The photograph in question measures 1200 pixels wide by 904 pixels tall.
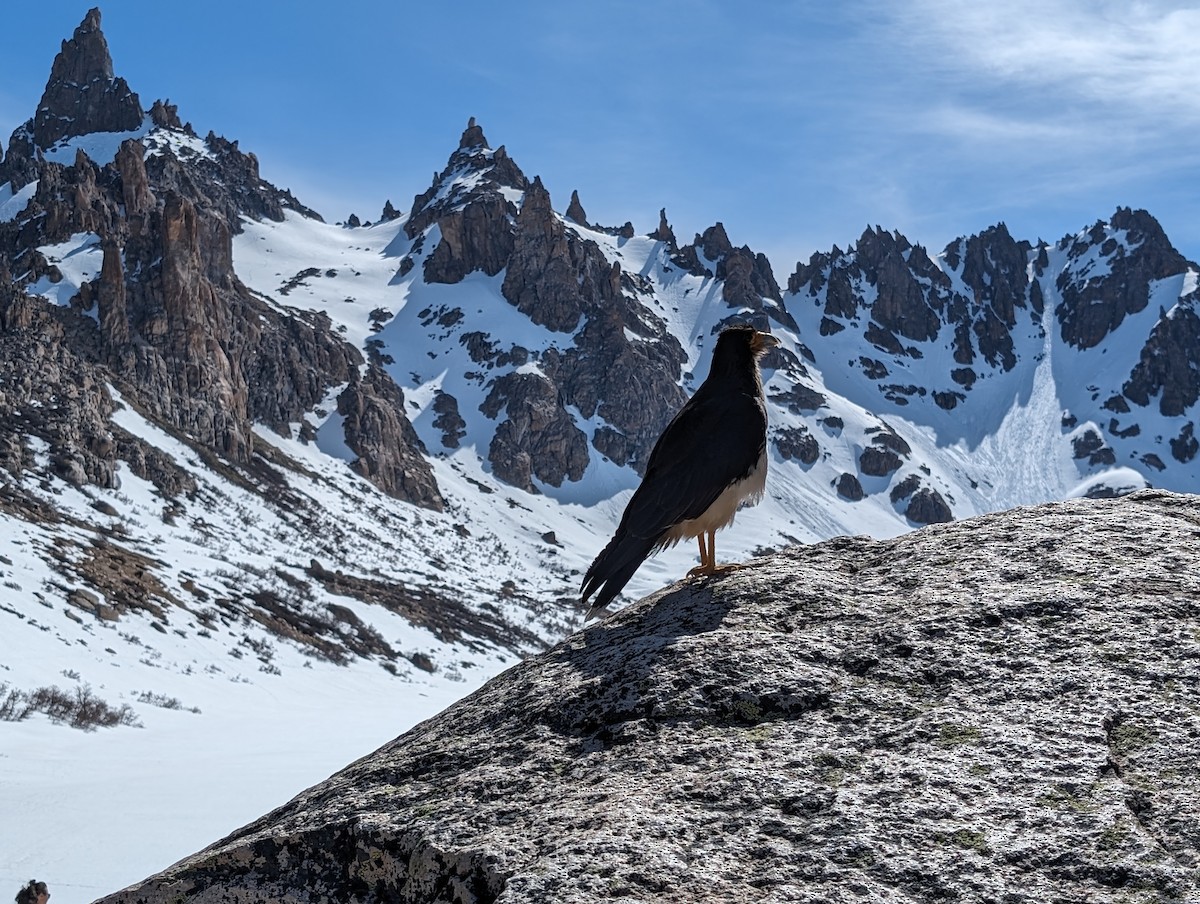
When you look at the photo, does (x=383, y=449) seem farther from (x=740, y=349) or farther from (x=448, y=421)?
(x=740, y=349)

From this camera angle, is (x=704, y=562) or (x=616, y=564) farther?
(x=704, y=562)

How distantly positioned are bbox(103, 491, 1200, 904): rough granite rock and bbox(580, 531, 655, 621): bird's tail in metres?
0.37

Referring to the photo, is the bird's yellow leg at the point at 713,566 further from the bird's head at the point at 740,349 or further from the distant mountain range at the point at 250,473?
the distant mountain range at the point at 250,473

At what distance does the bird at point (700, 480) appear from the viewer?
5.54 meters

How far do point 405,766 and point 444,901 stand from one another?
94cm

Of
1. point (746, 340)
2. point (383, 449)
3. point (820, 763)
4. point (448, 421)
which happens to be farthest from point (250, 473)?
point (820, 763)

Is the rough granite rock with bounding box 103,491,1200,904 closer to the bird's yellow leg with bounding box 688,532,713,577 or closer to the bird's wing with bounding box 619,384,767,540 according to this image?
the bird's yellow leg with bounding box 688,532,713,577

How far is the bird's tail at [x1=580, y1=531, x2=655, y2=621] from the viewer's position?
5273 millimetres


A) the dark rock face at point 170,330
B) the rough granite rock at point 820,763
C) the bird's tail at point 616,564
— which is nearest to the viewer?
the rough granite rock at point 820,763

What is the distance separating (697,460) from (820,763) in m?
2.71

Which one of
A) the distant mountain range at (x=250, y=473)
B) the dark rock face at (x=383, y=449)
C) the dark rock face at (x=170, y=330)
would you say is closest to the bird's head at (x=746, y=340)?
the distant mountain range at (x=250, y=473)

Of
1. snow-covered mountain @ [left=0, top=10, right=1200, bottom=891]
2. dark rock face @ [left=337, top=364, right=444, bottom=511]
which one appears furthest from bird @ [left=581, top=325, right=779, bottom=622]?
dark rock face @ [left=337, top=364, right=444, bottom=511]

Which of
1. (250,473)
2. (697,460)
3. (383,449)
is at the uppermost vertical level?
(383,449)

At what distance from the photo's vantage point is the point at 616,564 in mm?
5414
